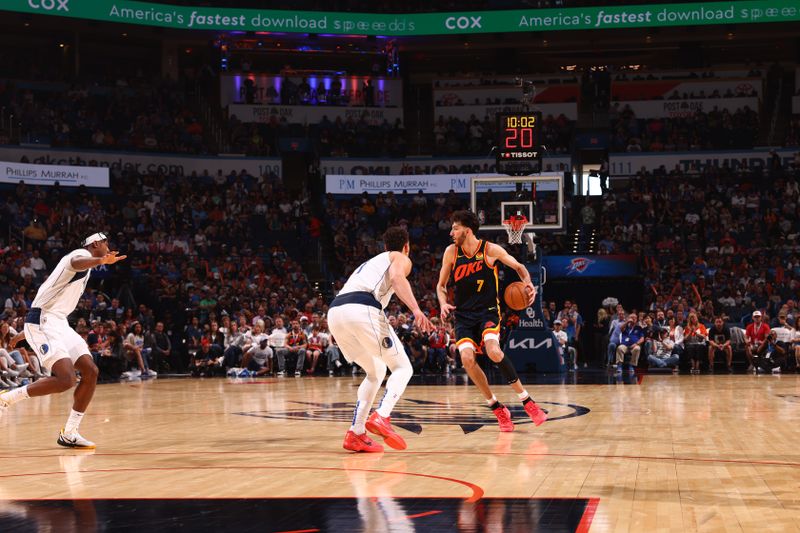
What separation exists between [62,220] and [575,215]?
605 inches

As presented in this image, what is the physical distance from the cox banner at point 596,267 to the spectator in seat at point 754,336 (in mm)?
6737

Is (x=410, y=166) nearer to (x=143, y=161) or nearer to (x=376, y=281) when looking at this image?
(x=143, y=161)

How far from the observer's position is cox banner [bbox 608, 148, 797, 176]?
34500 millimetres

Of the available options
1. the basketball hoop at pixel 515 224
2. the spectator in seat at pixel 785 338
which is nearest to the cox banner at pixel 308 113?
the basketball hoop at pixel 515 224

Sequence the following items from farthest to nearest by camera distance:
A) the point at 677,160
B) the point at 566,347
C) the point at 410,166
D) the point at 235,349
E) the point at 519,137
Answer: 1. the point at 410,166
2. the point at 677,160
3. the point at 566,347
4. the point at 235,349
5. the point at 519,137

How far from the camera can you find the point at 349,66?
40.8 m

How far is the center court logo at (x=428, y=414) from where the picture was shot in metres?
11.5

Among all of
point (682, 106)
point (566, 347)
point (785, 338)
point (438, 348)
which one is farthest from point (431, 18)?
point (785, 338)

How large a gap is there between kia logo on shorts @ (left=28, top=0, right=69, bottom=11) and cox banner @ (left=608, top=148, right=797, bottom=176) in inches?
731

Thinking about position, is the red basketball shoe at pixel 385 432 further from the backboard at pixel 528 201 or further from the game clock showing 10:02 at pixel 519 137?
the game clock showing 10:02 at pixel 519 137

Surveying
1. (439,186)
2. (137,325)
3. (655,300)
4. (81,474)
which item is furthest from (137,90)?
(81,474)

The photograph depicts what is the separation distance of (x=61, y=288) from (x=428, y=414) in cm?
483

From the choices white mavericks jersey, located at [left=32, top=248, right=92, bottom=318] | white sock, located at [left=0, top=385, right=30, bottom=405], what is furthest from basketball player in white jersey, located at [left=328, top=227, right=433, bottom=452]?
white sock, located at [left=0, top=385, right=30, bottom=405]

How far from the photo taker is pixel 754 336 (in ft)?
74.7
